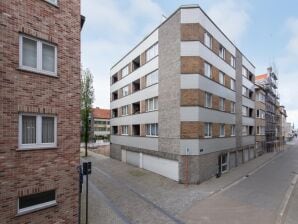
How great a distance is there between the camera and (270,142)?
42562 mm

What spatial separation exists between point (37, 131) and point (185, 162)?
11.9 m

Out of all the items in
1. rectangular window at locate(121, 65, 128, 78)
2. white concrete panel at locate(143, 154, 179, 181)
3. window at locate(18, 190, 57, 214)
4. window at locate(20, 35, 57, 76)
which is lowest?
white concrete panel at locate(143, 154, 179, 181)

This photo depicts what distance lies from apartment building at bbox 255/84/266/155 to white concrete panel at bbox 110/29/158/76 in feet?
72.3

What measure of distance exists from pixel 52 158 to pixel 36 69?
10.5ft

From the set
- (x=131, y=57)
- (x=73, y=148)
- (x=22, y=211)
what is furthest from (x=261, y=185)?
(x=131, y=57)

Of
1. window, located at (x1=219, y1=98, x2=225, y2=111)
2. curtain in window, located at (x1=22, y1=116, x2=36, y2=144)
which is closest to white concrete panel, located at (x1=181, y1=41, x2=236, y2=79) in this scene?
window, located at (x1=219, y1=98, x2=225, y2=111)

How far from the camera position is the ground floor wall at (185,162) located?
1664 centimetres

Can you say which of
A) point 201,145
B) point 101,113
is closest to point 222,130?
point 201,145

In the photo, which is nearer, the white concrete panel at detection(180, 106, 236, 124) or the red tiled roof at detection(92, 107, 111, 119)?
the white concrete panel at detection(180, 106, 236, 124)

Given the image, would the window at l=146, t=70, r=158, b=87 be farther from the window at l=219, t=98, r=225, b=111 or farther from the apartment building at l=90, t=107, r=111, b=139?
the apartment building at l=90, t=107, r=111, b=139

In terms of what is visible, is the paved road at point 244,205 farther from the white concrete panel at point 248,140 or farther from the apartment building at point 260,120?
the apartment building at point 260,120

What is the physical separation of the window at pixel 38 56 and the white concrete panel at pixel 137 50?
1410cm

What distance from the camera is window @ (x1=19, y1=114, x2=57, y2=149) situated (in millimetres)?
7192

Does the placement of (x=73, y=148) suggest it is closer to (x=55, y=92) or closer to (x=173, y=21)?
(x=55, y=92)
